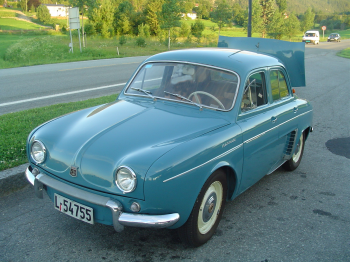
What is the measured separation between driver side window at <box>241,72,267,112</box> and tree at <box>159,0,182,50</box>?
2782cm

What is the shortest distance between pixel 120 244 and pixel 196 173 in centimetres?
99

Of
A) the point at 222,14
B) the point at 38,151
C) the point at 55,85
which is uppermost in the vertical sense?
the point at 222,14

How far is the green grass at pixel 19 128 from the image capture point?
4512mm

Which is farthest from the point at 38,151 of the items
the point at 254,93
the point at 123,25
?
the point at 123,25

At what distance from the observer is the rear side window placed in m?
4.32

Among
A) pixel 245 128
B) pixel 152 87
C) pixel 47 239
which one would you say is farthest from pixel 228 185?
pixel 47 239

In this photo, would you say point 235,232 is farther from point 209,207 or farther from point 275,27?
point 275,27

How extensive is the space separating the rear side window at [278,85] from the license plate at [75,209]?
2637mm

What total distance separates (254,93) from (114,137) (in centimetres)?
A: 175

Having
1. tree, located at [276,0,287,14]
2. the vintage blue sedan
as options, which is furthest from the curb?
tree, located at [276,0,287,14]

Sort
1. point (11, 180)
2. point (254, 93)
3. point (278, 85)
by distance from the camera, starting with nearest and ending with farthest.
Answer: point (254, 93), point (11, 180), point (278, 85)

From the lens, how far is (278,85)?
177 inches

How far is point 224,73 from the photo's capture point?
3.79m

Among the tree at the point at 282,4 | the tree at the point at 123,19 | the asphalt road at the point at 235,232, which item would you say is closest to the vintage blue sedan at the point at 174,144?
the asphalt road at the point at 235,232
